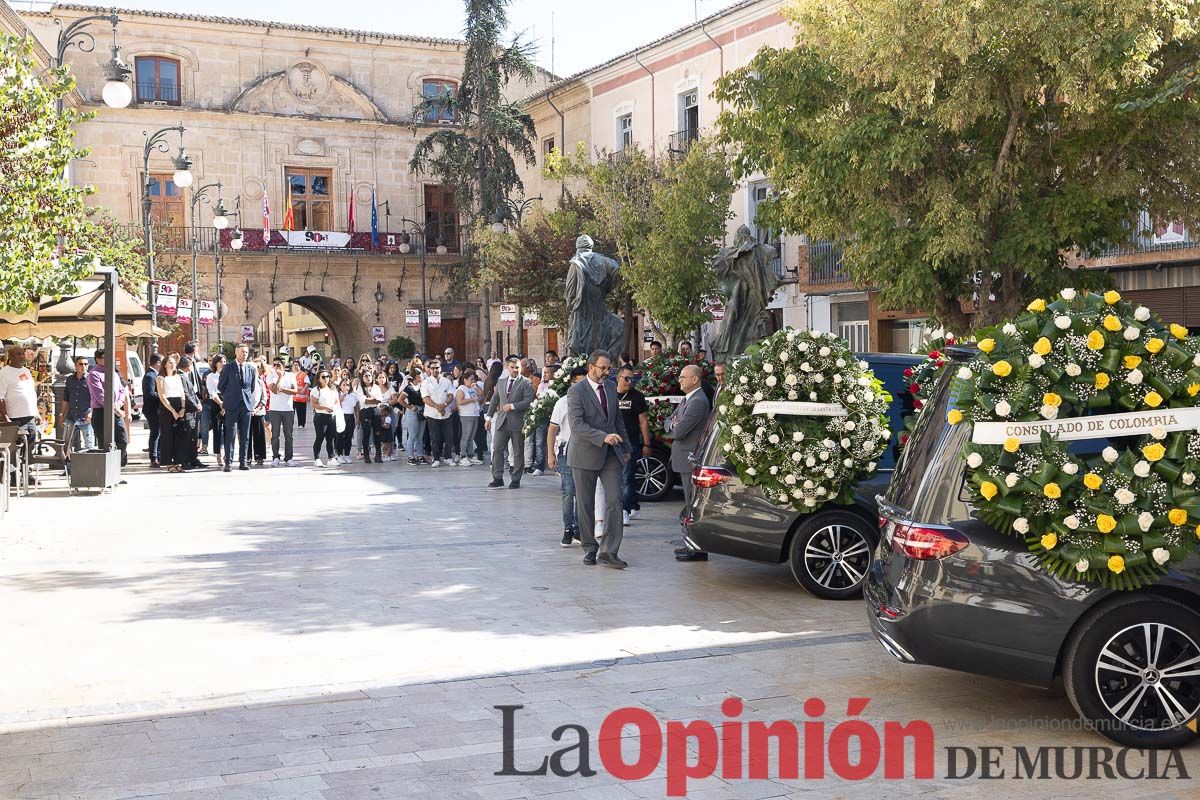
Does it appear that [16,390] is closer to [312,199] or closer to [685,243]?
[685,243]

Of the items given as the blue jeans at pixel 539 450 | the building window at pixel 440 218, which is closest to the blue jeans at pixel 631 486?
the blue jeans at pixel 539 450

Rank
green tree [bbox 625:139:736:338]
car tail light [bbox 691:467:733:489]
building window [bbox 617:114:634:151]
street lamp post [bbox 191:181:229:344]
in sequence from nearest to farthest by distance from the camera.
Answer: car tail light [bbox 691:467:733:489]
green tree [bbox 625:139:736:338]
street lamp post [bbox 191:181:229:344]
building window [bbox 617:114:634:151]

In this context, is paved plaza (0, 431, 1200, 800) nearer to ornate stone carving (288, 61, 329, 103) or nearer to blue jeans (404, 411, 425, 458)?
blue jeans (404, 411, 425, 458)

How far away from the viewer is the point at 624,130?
41969mm

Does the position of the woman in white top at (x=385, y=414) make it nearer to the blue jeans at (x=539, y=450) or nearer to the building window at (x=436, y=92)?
the blue jeans at (x=539, y=450)

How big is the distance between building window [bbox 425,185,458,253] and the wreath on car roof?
48.0 meters

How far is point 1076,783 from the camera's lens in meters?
5.22

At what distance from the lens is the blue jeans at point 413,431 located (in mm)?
21781

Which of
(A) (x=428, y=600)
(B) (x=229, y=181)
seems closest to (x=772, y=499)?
(A) (x=428, y=600)

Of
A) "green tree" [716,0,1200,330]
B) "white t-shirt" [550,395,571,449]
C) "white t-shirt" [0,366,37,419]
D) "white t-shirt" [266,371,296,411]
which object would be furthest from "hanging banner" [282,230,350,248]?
"white t-shirt" [550,395,571,449]

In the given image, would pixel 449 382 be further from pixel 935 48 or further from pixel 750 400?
pixel 750 400

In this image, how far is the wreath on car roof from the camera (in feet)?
18.5

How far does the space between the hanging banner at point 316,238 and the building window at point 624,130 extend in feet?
45.1

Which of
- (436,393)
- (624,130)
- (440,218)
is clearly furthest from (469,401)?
Result: (440,218)
